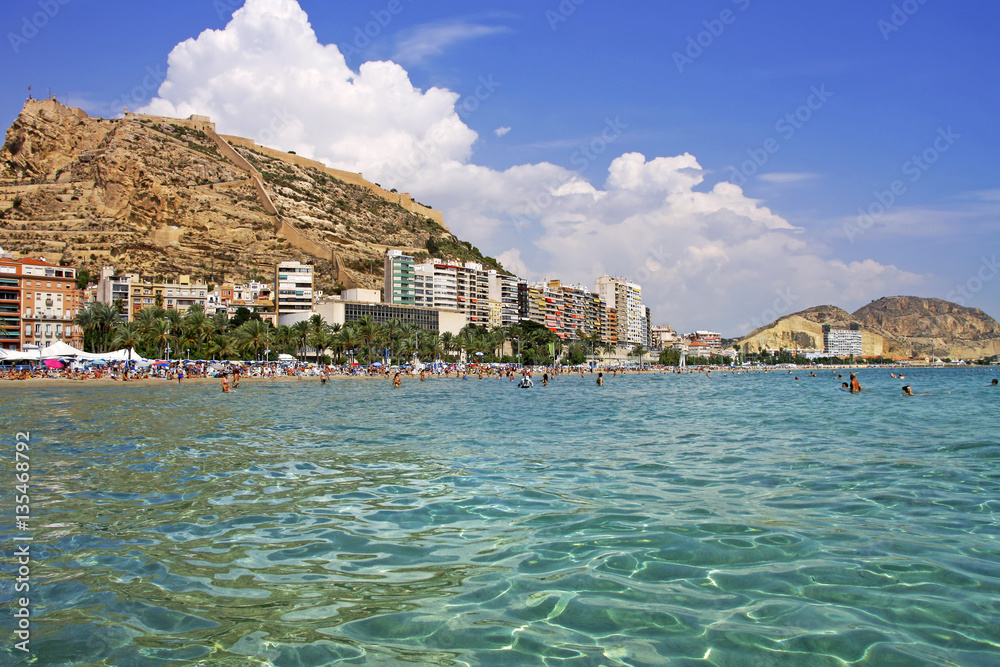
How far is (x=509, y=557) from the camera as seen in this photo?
6.26 metres

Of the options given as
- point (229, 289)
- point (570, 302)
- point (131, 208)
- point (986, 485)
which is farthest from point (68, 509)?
point (570, 302)

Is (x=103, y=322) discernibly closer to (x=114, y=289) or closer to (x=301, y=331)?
(x=301, y=331)

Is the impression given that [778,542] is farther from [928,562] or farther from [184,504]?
[184,504]

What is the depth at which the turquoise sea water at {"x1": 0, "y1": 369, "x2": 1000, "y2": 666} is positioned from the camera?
14.2 ft

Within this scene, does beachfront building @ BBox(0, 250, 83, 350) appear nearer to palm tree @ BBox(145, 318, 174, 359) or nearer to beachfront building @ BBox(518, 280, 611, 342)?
palm tree @ BBox(145, 318, 174, 359)

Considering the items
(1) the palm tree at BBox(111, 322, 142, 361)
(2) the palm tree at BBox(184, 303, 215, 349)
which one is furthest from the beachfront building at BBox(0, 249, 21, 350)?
(2) the palm tree at BBox(184, 303, 215, 349)

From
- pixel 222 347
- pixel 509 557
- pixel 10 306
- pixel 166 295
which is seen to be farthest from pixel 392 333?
pixel 509 557

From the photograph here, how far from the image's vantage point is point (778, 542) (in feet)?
21.7

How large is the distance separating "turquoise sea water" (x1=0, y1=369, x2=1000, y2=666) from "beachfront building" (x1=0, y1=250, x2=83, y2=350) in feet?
296

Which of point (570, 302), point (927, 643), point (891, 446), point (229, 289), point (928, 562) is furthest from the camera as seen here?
point (570, 302)

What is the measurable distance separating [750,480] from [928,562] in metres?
4.20

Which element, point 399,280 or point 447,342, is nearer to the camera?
point 447,342

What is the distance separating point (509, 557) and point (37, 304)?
103m

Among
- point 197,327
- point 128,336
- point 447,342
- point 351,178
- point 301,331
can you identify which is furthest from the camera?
point 351,178
